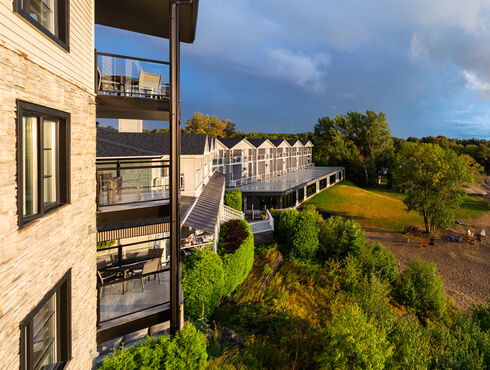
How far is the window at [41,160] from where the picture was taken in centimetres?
312

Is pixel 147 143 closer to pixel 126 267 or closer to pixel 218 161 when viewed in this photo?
pixel 126 267

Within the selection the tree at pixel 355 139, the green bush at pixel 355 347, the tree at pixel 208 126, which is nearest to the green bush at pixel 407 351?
the green bush at pixel 355 347

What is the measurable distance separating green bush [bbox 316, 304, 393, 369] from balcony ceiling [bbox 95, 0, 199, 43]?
10.6 metres

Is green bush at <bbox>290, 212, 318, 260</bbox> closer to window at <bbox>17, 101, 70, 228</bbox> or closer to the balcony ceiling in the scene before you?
the balcony ceiling

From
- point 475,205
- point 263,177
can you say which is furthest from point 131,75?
point 475,205

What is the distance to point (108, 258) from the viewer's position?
382 inches

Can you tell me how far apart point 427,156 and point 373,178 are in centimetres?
2909

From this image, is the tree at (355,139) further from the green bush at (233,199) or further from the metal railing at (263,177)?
the green bush at (233,199)

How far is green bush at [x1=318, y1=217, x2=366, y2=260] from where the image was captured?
1884cm

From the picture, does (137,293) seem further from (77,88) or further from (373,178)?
(373,178)

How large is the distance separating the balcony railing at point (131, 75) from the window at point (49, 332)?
515 cm

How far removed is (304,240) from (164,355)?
594 inches

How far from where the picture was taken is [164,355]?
5.01 meters

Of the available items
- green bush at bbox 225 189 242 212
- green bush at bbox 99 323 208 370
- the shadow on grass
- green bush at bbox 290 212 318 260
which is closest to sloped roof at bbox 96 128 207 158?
green bush at bbox 225 189 242 212
